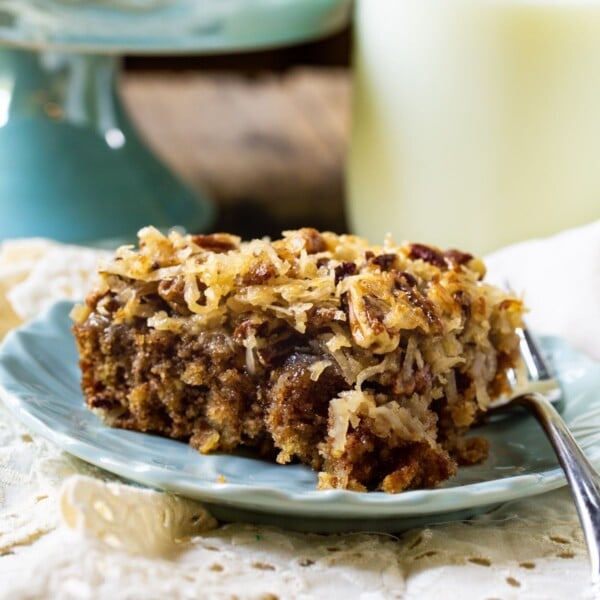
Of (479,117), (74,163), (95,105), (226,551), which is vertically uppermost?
(479,117)

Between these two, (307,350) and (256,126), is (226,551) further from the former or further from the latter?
(256,126)

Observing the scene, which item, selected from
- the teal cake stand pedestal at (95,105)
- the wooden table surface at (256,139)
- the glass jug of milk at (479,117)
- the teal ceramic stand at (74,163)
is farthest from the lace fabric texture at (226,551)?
the wooden table surface at (256,139)

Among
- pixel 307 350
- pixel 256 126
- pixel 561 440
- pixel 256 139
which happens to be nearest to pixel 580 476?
pixel 561 440

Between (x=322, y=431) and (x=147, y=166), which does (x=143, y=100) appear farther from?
(x=322, y=431)

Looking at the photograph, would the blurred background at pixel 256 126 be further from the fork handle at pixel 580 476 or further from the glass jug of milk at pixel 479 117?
the fork handle at pixel 580 476

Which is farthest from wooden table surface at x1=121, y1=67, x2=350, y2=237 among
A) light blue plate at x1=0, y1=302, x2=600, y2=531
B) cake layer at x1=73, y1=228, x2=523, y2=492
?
cake layer at x1=73, y1=228, x2=523, y2=492

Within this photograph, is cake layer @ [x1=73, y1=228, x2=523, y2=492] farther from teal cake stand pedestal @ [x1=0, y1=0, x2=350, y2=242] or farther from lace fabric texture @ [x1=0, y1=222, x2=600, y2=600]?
teal cake stand pedestal @ [x1=0, y1=0, x2=350, y2=242]

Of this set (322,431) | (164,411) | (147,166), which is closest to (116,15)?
(147,166)
